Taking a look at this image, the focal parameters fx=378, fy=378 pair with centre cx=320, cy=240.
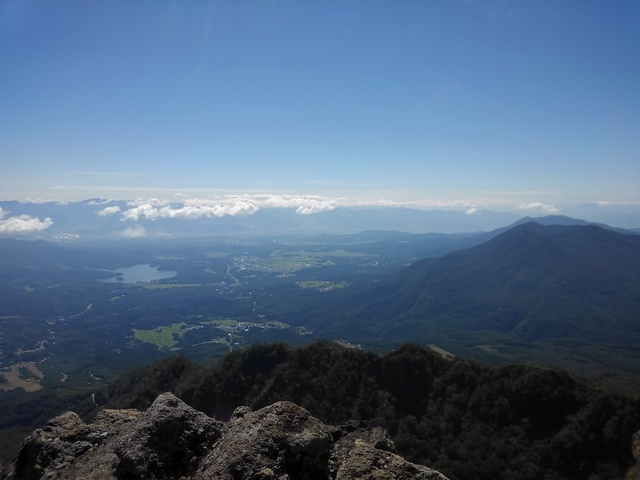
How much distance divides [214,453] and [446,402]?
6018 centimetres

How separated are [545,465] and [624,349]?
183 m

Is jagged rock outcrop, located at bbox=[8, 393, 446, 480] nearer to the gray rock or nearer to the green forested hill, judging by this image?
the gray rock

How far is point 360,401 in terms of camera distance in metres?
60.8

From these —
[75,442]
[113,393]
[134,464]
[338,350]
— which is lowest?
[113,393]

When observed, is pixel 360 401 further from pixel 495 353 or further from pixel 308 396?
pixel 495 353

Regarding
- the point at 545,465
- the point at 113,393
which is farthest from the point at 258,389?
the point at 113,393

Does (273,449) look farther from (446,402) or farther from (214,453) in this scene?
(446,402)

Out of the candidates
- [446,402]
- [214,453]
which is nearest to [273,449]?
[214,453]

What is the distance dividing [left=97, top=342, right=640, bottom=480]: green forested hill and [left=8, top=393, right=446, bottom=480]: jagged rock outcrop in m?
48.5

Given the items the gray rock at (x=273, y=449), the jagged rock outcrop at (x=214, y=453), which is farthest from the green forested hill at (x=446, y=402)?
the gray rock at (x=273, y=449)

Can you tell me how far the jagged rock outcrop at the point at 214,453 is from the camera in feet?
27.4

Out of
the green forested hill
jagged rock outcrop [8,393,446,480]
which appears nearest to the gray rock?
jagged rock outcrop [8,393,446,480]

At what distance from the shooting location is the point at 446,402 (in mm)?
60656

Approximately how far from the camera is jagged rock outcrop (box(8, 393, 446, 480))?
835 cm
